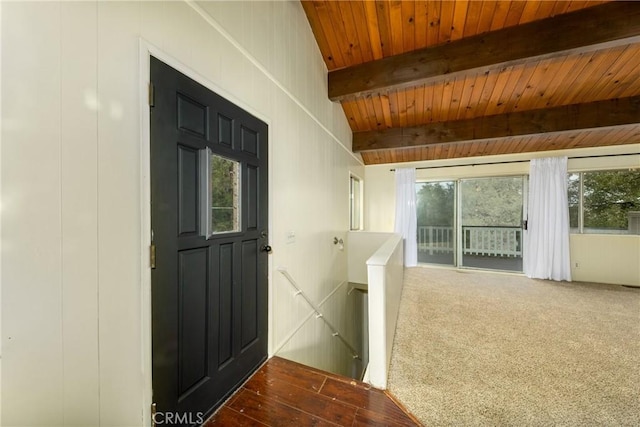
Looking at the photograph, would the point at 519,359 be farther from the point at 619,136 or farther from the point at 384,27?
the point at 619,136

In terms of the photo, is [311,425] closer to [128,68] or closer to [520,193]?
[128,68]

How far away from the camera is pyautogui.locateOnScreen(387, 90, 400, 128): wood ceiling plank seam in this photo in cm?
350

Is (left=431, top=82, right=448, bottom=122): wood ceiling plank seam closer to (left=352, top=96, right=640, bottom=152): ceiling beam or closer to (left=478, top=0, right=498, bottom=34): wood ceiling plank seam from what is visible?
(left=352, top=96, right=640, bottom=152): ceiling beam

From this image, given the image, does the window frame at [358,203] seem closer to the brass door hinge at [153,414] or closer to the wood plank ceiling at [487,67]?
the wood plank ceiling at [487,67]

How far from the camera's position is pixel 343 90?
319cm

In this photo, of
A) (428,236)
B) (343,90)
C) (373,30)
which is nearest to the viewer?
(373,30)

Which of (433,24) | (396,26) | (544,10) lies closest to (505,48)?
(544,10)

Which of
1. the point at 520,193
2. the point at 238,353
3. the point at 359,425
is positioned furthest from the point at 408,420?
the point at 520,193

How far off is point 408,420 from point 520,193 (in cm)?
459

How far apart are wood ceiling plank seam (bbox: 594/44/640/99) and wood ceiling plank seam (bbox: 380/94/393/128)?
2.33m

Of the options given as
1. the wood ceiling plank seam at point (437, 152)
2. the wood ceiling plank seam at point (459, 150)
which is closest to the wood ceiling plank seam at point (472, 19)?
the wood ceiling plank seam at point (459, 150)

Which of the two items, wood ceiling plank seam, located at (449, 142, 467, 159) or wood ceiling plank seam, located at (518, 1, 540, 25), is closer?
wood ceiling plank seam, located at (518, 1, 540, 25)

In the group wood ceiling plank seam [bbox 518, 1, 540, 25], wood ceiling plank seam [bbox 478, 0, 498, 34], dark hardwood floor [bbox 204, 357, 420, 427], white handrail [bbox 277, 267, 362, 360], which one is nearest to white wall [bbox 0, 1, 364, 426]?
dark hardwood floor [bbox 204, 357, 420, 427]
